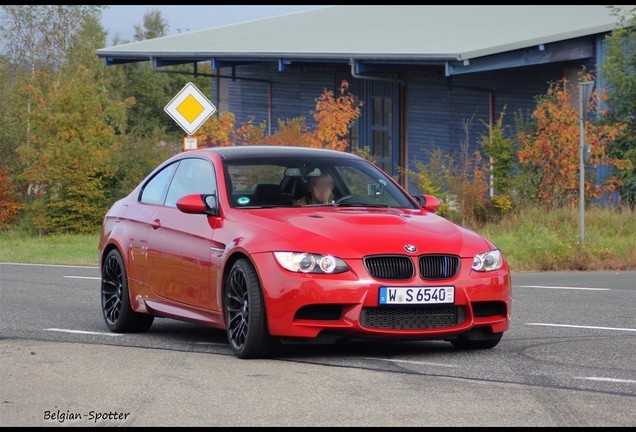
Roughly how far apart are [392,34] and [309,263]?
25458 millimetres

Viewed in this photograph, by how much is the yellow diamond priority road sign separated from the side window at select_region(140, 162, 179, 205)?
35.6 ft

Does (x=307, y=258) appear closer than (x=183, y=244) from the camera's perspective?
Yes

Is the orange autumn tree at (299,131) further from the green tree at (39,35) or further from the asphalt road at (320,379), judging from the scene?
the green tree at (39,35)

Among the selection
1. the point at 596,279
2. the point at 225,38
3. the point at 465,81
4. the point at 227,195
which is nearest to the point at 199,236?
the point at 227,195

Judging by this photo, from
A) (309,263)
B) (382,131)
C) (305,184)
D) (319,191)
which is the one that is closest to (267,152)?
(305,184)

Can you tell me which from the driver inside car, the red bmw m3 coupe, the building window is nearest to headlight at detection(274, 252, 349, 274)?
the red bmw m3 coupe

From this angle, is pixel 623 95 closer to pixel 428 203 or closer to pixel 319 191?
pixel 428 203

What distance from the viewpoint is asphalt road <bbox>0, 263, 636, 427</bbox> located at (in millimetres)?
7270

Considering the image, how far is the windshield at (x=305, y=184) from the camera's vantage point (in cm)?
1055

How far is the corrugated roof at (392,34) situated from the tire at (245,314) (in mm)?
17526

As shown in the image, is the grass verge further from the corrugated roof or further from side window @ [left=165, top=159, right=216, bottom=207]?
side window @ [left=165, top=159, right=216, bottom=207]

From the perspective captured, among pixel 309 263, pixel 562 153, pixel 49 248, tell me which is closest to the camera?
pixel 309 263

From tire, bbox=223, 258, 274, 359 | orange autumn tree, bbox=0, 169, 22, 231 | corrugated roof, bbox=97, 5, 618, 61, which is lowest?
orange autumn tree, bbox=0, 169, 22, 231

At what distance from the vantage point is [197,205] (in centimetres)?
1030
